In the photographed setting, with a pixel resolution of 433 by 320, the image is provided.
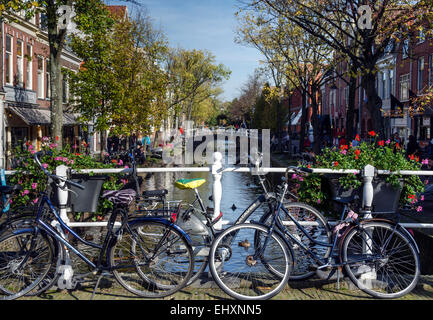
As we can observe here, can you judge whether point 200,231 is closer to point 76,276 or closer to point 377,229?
point 76,276

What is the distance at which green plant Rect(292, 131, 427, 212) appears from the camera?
589cm

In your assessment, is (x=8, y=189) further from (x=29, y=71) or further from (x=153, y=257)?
(x=29, y=71)

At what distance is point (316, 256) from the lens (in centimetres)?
494

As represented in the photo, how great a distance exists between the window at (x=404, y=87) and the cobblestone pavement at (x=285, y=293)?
33.6m

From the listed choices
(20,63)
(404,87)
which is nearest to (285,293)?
(20,63)

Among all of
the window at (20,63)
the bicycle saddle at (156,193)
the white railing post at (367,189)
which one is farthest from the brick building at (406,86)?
the bicycle saddle at (156,193)

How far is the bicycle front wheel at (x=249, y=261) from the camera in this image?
183 inches

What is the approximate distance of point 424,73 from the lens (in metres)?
32.3

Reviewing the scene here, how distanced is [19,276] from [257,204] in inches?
94.1

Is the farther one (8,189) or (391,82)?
(391,82)

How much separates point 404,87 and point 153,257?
35.8 m

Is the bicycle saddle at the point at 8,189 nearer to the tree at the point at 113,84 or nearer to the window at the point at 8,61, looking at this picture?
the tree at the point at 113,84
